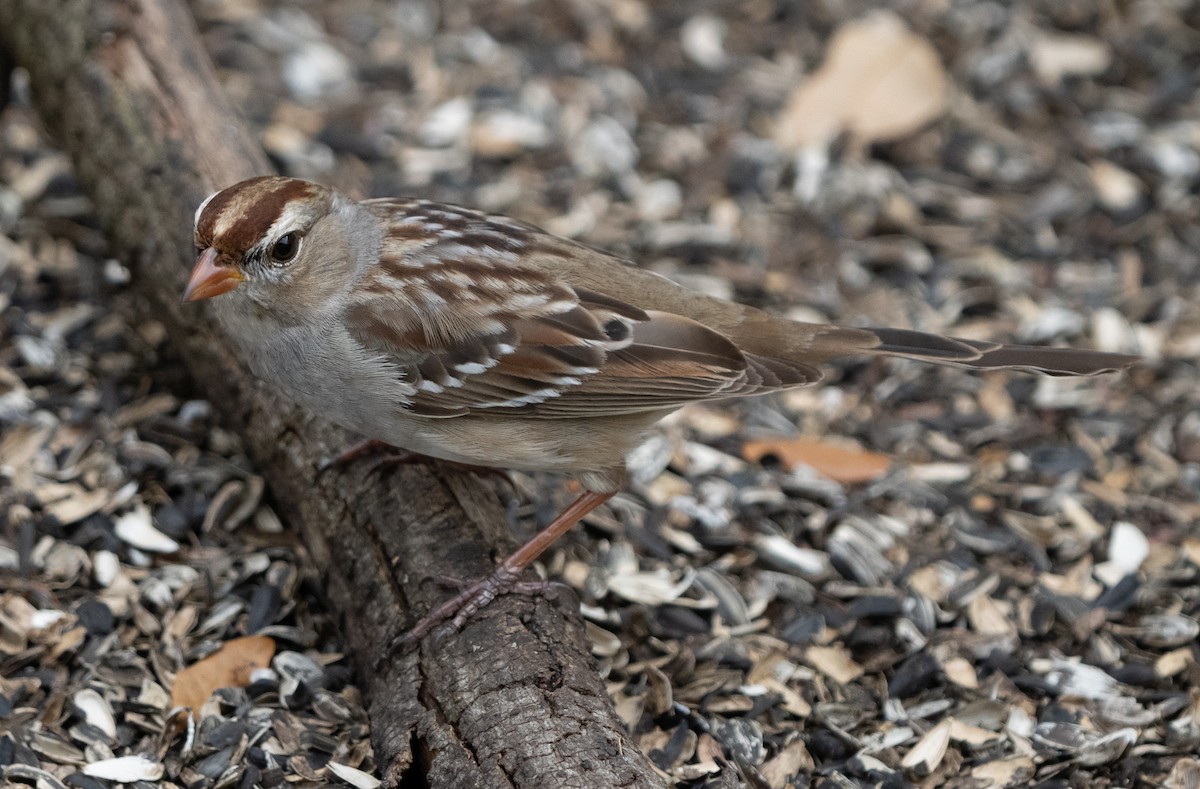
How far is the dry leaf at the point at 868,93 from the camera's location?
21.5 feet

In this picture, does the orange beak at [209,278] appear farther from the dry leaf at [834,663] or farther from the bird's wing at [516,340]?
the dry leaf at [834,663]

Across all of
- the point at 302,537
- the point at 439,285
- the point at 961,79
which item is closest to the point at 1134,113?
the point at 961,79

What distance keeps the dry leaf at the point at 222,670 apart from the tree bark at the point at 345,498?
0.28 meters

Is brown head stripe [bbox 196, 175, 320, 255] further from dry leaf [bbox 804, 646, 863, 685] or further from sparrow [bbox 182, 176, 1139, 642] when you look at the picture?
dry leaf [bbox 804, 646, 863, 685]

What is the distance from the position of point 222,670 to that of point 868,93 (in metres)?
4.44

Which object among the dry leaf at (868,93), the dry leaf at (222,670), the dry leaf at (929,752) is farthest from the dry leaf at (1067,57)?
the dry leaf at (222,670)

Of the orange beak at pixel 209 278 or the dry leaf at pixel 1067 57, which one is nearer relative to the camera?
the orange beak at pixel 209 278

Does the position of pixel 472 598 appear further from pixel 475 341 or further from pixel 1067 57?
pixel 1067 57

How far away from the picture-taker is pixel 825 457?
193 inches

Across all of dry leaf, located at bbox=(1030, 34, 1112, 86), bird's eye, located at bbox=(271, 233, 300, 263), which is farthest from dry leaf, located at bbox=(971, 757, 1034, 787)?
dry leaf, located at bbox=(1030, 34, 1112, 86)

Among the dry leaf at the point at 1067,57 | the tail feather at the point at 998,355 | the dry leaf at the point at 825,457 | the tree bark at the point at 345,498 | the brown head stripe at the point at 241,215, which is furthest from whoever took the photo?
the dry leaf at the point at 1067,57

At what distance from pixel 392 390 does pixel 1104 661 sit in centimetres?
236

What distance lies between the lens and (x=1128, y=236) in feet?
20.1

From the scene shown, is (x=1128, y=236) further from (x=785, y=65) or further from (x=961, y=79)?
(x=785, y=65)
